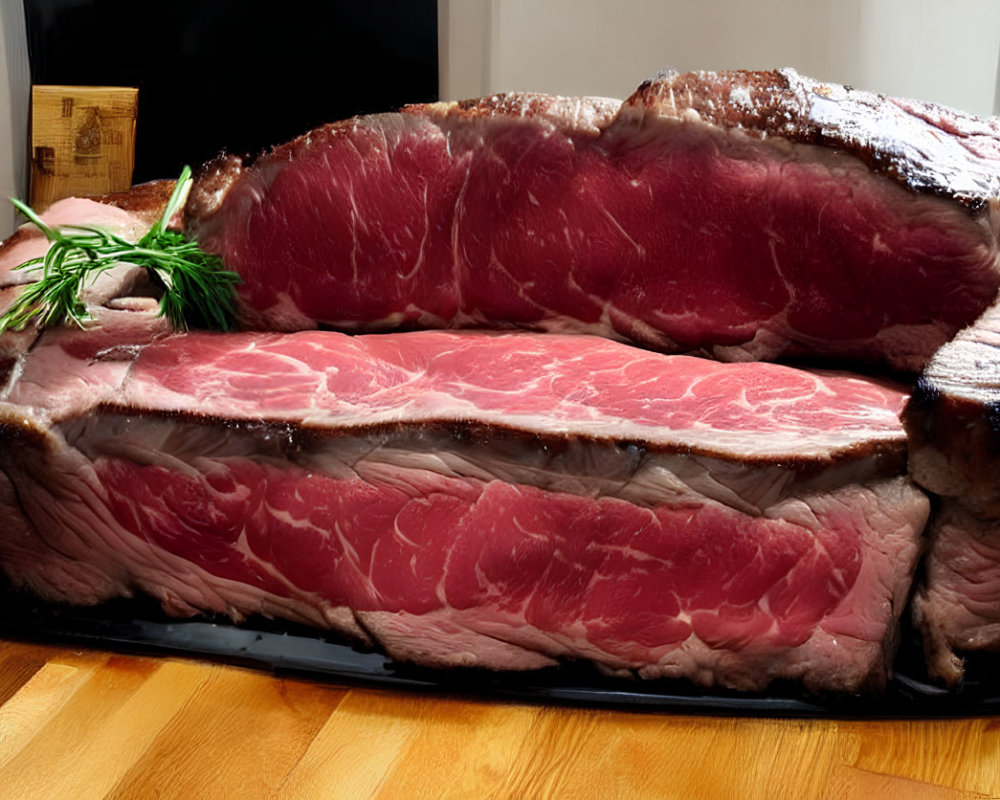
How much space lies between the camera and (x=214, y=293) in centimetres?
281

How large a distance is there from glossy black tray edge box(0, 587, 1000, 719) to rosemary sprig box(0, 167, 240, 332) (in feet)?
2.35

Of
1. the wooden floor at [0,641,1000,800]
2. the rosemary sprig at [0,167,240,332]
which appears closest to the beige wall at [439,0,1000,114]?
the rosemary sprig at [0,167,240,332]

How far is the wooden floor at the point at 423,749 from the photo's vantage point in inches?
75.0

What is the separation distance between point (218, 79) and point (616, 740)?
2.69 metres

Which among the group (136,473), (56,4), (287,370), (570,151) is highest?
(56,4)

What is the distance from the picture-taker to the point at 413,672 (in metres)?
2.19

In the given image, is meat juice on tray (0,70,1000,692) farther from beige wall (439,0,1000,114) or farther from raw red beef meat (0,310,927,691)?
beige wall (439,0,1000,114)

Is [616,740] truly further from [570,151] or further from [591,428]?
[570,151]

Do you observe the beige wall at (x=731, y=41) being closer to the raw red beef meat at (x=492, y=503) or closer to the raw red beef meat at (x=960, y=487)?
the raw red beef meat at (x=492, y=503)

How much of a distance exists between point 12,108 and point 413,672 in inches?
111

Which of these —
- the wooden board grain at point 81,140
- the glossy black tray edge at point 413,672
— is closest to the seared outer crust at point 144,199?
the wooden board grain at point 81,140

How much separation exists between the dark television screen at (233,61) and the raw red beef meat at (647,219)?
81 cm

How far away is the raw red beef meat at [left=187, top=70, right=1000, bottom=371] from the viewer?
243cm

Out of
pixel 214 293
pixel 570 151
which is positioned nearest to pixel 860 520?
pixel 570 151
